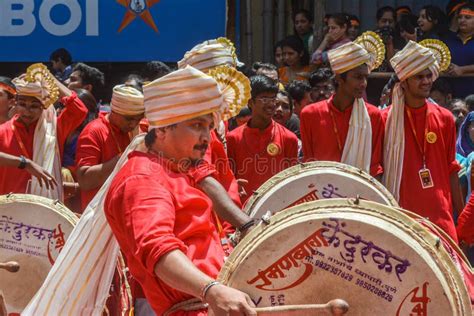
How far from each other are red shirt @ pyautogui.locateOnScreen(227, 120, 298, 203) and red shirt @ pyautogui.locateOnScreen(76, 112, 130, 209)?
0.89 meters

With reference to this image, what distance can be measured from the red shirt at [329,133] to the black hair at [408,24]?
3.14 meters

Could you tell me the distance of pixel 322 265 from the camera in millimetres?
4109

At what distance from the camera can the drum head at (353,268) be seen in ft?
13.4

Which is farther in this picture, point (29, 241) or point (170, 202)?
point (29, 241)

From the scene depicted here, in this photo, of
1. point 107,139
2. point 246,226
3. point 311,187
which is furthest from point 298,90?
point 246,226

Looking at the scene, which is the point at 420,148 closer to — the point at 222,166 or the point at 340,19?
the point at 222,166

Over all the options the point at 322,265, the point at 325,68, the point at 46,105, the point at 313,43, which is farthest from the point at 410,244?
the point at 313,43

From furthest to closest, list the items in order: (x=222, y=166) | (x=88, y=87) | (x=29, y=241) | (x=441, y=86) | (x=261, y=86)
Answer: (x=88, y=87)
(x=441, y=86)
(x=261, y=86)
(x=29, y=241)
(x=222, y=166)

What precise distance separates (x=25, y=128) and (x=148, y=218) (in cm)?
488

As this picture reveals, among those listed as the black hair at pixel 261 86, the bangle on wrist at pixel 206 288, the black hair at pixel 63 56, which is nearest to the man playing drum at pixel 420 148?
the black hair at pixel 261 86

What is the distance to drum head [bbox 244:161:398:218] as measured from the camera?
23.1 ft

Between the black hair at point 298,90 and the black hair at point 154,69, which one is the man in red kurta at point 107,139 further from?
the black hair at point 298,90

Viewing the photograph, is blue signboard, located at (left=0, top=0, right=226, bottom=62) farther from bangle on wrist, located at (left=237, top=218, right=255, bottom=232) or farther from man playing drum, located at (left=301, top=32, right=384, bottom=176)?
bangle on wrist, located at (left=237, top=218, right=255, bottom=232)

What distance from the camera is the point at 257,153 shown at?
8.56 m
